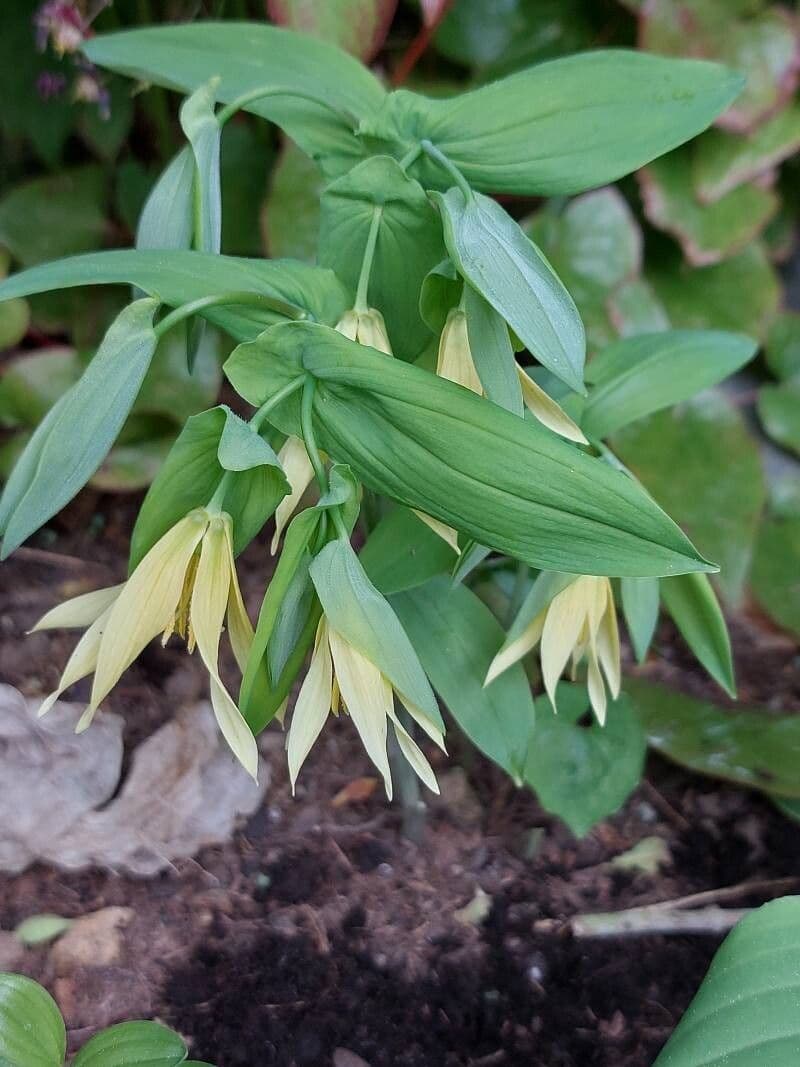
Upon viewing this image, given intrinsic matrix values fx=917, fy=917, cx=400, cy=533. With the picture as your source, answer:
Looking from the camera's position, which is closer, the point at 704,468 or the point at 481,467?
the point at 481,467

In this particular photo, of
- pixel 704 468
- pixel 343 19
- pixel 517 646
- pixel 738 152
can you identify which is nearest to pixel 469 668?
pixel 517 646

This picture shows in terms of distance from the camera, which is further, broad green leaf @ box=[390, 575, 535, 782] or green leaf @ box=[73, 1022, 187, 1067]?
broad green leaf @ box=[390, 575, 535, 782]

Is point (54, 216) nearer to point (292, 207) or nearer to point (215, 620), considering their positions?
point (292, 207)

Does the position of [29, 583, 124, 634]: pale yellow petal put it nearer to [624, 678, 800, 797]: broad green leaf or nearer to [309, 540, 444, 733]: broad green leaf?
[309, 540, 444, 733]: broad green leaf

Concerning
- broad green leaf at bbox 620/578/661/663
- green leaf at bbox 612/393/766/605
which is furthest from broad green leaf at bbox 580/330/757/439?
green leaf at bbox 612/393/766/605

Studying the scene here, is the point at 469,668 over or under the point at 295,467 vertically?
under

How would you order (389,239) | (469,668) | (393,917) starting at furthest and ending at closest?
(393,917) < (469,668) < (389,239)
